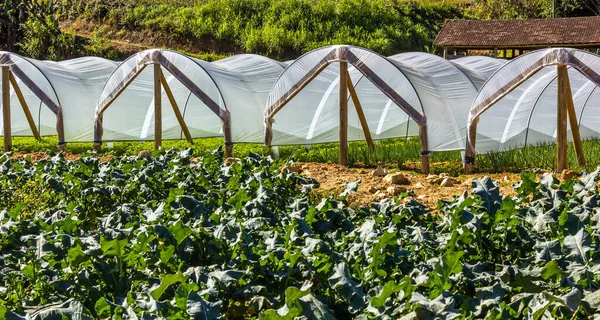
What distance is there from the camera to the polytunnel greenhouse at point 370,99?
13.2 metres

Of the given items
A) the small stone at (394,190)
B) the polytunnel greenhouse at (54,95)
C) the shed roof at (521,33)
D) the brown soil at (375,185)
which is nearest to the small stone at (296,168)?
the brown soil at (375,185)

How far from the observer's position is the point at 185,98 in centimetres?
1750

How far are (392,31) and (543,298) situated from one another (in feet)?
111

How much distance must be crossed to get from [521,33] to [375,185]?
86.3ft

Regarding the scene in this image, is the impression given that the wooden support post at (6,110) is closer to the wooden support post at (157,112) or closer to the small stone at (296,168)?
the wooden support post at (157,112)

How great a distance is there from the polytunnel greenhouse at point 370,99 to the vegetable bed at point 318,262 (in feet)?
24.0

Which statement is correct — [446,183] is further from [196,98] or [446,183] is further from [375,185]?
[196,98]

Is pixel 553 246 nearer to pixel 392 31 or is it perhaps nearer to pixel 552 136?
pixel 552 136

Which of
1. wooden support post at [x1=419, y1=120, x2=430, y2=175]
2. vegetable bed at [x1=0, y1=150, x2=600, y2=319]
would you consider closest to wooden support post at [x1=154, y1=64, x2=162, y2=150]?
wooden support post at [x1=419, y1=120, x2=430, y2=175]

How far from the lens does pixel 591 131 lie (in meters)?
15.7

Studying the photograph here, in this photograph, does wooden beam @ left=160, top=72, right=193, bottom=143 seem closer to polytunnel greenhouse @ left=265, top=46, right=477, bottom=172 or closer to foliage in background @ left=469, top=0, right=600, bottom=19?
polytunnel greenhouse @ left=265, top=46, right=477, bottom=172

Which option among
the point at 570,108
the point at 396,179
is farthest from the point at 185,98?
the point at 570,108

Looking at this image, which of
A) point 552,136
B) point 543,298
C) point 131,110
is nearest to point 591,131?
point 552,136

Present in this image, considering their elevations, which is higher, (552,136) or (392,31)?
(392,31)
